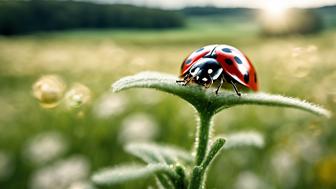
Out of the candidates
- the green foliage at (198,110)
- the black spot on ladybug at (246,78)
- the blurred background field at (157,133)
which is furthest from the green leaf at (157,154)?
the blurred background field at (157,133)

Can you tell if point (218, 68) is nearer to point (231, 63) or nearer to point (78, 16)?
point (231, 63)

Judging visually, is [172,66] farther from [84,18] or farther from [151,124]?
[84,18]

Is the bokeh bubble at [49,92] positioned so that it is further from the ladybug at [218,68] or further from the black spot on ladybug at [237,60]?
the black spot on ladybug at [237,60]

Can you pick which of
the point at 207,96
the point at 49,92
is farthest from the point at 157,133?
the point at 207,96

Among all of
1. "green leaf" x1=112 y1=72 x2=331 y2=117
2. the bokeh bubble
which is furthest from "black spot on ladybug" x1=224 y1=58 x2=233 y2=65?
the bokeh bubble

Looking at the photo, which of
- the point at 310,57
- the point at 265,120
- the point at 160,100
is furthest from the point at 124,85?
the point at 160,100

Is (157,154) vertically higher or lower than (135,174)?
lower

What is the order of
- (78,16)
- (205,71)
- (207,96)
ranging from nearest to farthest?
(207,96)
(205,71)
(78,16)
